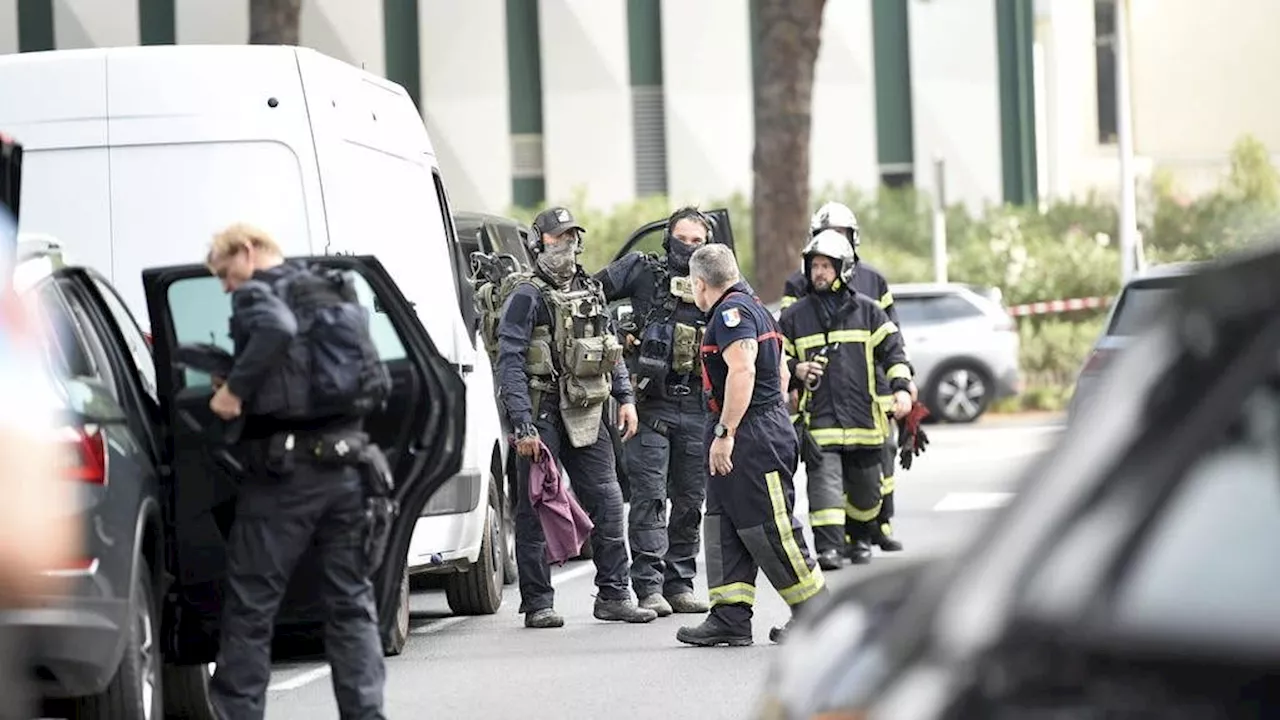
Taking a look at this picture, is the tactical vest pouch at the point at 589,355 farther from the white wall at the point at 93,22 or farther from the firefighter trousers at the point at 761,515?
the white wall at the point at 93,22

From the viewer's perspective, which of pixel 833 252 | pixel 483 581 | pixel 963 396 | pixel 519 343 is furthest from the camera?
pixel 963 396

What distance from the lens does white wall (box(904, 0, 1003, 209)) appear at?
38812mm

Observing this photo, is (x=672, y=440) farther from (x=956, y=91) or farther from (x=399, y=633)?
(x=956, y=91)

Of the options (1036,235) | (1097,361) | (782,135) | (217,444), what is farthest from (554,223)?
(1036,235)

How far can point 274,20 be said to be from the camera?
2970cm

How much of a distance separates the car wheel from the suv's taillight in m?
22.1

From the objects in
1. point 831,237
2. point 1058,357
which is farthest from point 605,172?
point 831,237

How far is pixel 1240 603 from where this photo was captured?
2898 millimetres

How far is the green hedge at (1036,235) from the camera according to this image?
109 ft

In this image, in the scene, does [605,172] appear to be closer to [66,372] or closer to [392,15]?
[392,15]

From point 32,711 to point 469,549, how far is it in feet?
15.7

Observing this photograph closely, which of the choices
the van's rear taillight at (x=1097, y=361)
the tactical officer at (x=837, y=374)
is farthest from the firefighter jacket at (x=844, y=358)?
the van's rear taillight at (x=1097, y=361)

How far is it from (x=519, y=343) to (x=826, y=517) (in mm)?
2820

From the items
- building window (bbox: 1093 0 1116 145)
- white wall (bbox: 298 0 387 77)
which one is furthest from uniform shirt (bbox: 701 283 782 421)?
building window (bbox: 1093 0 1116 145)
